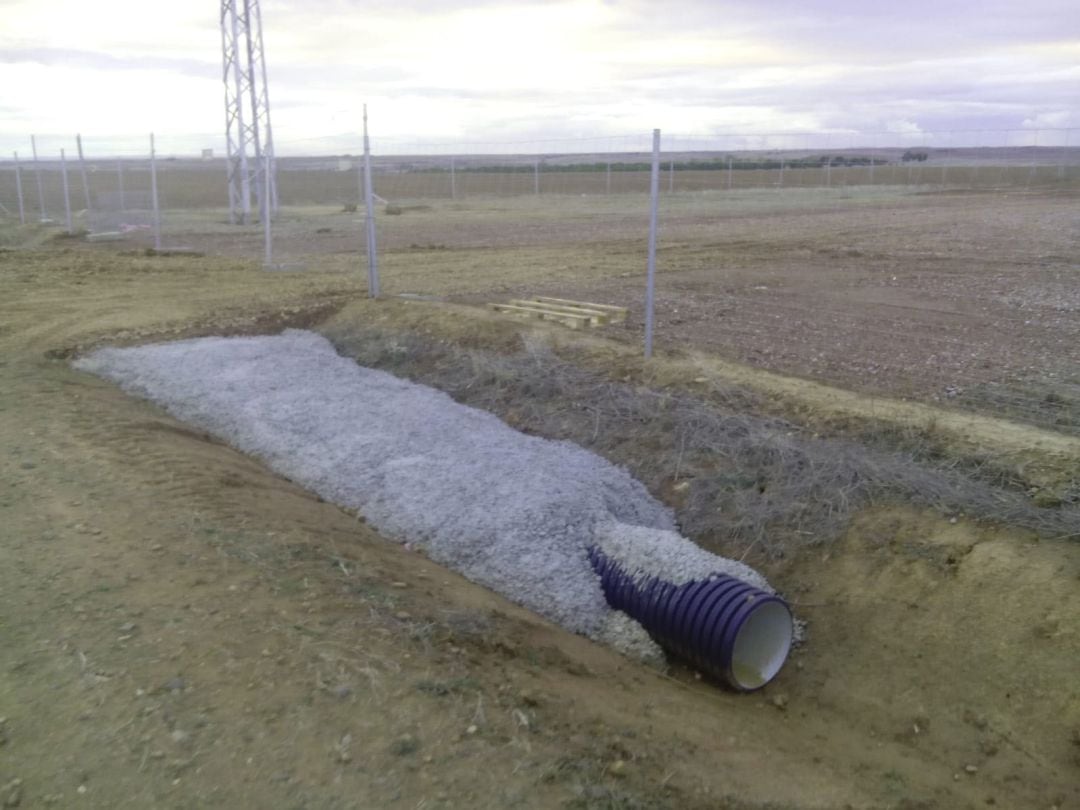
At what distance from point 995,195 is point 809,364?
3690 centimetres

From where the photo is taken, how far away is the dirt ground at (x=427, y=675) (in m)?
3.66

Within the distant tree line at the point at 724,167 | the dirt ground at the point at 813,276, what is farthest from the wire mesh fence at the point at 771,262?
the distant tree line at the point at 724,167

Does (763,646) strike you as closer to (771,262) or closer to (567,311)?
(567,311)

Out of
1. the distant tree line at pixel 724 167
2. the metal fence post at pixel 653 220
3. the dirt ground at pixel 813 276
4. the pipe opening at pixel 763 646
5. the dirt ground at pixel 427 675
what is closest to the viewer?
the dirt ground at pixel 427 675

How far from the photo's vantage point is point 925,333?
10.6 m

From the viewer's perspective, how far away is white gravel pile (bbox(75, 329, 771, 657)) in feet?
19.7

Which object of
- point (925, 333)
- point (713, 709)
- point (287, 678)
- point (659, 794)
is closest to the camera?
point (659, 794)

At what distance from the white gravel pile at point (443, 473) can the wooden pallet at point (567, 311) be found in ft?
7.80

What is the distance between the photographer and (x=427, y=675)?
4.34 metres

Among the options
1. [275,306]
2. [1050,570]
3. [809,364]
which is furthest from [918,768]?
[275,306]

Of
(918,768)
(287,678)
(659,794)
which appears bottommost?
(918,768)

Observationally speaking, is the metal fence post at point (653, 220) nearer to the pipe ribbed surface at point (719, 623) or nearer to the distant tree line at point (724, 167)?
the pipe ribbed surface at point (719, 623)

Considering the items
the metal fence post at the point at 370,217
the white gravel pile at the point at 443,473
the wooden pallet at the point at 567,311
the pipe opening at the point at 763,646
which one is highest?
the metal fence post at the point at 370,217

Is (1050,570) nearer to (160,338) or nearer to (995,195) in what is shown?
(160,338)
